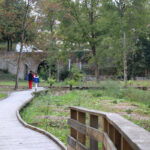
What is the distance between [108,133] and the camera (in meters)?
3.27

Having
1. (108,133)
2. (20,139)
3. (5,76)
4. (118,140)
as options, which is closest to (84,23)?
(5,76)

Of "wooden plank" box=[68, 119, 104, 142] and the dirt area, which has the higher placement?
"wooden plank" box=[68, 119, 104, 142]

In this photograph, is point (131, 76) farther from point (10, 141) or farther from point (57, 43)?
point (10, 141)

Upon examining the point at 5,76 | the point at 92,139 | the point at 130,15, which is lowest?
the point at 92,139

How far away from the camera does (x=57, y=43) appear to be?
35.9 m

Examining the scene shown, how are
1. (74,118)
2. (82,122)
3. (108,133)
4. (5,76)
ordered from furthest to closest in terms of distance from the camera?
(5,76) < (74,118) < (82,122) < (108,133)

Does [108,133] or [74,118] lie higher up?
[108,133]

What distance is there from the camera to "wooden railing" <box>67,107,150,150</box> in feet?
6.93

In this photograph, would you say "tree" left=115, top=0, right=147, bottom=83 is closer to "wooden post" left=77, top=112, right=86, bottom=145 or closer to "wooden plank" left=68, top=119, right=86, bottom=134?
"wooden plank" left=68, top=119, right=86, bottom=134

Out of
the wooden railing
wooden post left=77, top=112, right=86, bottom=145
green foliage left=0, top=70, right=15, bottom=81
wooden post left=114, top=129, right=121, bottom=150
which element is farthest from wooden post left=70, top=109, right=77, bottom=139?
green foliage left=0, top=70, right=15, bottom=81

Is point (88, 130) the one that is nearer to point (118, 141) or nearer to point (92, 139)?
point (92, 139)

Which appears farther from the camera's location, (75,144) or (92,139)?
(75,144)

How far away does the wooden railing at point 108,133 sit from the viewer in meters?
2.11

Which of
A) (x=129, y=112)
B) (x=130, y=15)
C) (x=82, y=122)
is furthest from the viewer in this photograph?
(x=130, y=15)
